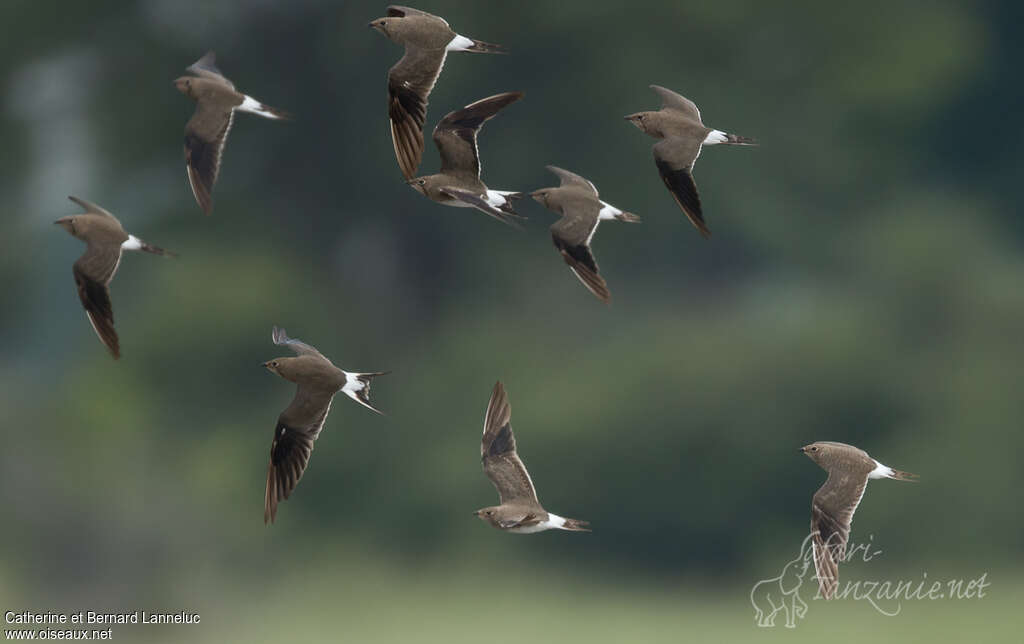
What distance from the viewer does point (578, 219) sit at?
31.1ft

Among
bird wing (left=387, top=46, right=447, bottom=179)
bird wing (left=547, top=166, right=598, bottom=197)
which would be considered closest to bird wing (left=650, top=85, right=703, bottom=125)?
bird wing (left=547, top=166, right=598, bottom=197)

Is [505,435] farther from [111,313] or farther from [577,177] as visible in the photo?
[111,313]

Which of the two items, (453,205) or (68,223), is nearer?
(453,205)

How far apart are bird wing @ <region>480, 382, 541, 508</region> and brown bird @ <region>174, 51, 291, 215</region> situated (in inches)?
104

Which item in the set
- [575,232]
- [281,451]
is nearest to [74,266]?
[281,451]

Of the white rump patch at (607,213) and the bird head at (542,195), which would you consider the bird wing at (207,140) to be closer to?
the bird head at (542,195)

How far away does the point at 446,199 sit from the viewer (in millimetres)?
9148

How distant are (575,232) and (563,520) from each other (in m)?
2.06

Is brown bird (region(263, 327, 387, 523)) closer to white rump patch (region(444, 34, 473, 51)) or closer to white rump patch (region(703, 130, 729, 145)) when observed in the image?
white rump patch (region(444, 34, 473, 51))

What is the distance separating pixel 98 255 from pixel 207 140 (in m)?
1.15

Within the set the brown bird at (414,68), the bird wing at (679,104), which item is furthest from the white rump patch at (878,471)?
the brown bird at (414,68)

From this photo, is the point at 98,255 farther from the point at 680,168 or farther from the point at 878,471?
the point at 878,471

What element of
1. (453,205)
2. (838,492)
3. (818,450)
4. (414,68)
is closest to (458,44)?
(414,68)

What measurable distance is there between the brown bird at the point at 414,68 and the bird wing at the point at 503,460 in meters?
1.73
